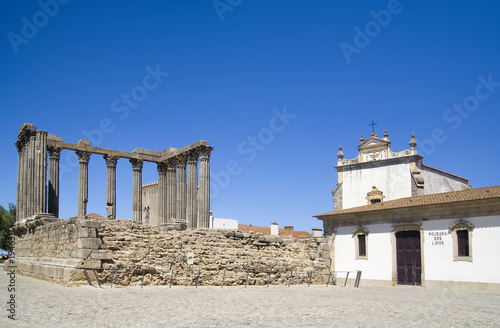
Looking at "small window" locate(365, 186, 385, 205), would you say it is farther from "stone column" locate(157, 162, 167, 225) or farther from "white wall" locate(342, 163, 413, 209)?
"stone column" locate(157, 162, 167, 225)

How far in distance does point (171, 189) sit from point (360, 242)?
1365cm

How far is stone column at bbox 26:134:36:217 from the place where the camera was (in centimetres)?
2708

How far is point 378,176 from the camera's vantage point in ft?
113

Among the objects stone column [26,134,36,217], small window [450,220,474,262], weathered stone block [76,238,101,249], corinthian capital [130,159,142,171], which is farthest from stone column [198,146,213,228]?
small window [450,220,474,262]

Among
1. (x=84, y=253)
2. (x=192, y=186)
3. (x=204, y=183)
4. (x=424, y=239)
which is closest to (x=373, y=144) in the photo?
(x=204, y=183)

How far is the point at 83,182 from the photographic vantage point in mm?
31078

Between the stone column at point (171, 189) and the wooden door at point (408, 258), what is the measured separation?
598 inches

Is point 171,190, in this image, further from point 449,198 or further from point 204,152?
point 449,198

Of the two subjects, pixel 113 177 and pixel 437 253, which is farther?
pixel 113 177

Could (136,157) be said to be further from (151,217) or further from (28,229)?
(151,217)

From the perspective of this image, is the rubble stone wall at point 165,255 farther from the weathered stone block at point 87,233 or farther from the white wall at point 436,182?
the white wall at point 436,182

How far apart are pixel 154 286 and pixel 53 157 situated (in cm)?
1583

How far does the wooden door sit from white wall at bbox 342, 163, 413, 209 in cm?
975

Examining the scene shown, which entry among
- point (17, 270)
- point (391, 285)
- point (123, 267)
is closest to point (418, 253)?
point (391, 285)
